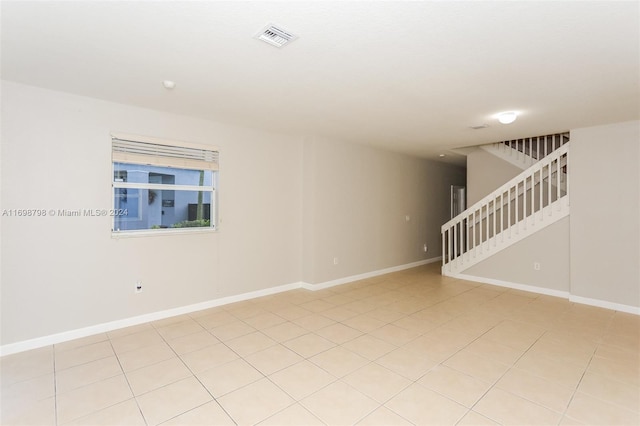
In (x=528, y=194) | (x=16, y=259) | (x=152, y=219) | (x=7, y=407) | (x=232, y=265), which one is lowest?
(x=7, y=407)

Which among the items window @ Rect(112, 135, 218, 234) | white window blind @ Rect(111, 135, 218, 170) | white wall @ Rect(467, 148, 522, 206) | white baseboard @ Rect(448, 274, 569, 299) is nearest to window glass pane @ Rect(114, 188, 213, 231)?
window @ Rect(112, 135, 218, 234)

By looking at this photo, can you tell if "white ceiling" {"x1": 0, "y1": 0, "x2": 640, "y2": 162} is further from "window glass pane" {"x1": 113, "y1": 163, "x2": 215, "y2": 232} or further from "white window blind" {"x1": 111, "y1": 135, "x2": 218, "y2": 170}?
"window glass pane" {"x1": 113, "y1": 163, "x2": 215, "y2": 232}

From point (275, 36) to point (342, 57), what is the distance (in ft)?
1.86

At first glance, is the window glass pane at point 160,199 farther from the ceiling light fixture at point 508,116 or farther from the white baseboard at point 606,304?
the white baseboard at point 606,304

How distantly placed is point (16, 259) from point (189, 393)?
7.39 ft

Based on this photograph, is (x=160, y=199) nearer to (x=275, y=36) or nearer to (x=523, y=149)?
(x=275, y=36)

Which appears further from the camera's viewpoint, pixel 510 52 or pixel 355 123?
pixel 355 123

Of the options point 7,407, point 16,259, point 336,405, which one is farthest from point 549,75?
point 16,259

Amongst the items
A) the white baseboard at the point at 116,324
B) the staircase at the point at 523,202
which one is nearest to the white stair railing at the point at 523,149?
the staircase at the point at 523,202

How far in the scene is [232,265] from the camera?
4562 mm

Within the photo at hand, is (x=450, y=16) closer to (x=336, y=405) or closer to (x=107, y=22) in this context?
(x=107, y=22)

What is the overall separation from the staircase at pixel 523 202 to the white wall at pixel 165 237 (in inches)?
62.5

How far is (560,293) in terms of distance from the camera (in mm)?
4949

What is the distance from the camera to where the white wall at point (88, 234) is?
3.04 metres
